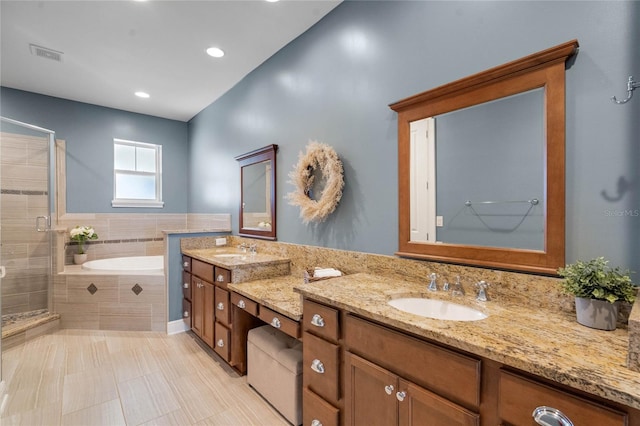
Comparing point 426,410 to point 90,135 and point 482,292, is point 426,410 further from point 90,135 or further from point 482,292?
point 90,135

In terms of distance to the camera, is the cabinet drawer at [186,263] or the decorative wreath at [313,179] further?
the cabinet drawer at [186,263]

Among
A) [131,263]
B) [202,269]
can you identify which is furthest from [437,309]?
[131,263]

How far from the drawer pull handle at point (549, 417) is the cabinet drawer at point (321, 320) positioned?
78 centimetres

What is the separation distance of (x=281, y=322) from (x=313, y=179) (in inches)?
45.5

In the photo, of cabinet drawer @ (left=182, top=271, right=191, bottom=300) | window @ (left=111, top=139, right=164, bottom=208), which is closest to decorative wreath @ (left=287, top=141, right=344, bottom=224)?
cabinet drawer @ (left=182, top=271, right=191, bottom=300)

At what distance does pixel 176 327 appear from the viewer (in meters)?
3.29

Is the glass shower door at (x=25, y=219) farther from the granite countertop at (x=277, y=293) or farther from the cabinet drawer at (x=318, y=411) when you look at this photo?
the cabinet drawer at (x=318, y=411)

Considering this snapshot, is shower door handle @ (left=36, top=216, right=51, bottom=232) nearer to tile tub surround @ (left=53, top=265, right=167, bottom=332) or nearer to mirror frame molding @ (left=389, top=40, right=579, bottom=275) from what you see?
tile tub surround @ (left=53, top=265, right=167, bottom=332)

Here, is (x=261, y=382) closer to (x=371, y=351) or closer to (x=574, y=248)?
(x=371, y=351)

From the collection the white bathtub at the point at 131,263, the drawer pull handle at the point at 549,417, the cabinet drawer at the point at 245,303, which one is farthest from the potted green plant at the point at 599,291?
the white bathtub at the point at 131,263

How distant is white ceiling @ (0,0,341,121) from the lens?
87.9 inches

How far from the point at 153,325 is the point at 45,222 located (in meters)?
1.79

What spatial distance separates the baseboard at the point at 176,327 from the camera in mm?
3250

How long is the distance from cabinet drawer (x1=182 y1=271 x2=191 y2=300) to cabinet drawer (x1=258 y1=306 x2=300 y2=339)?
5.12 ft
